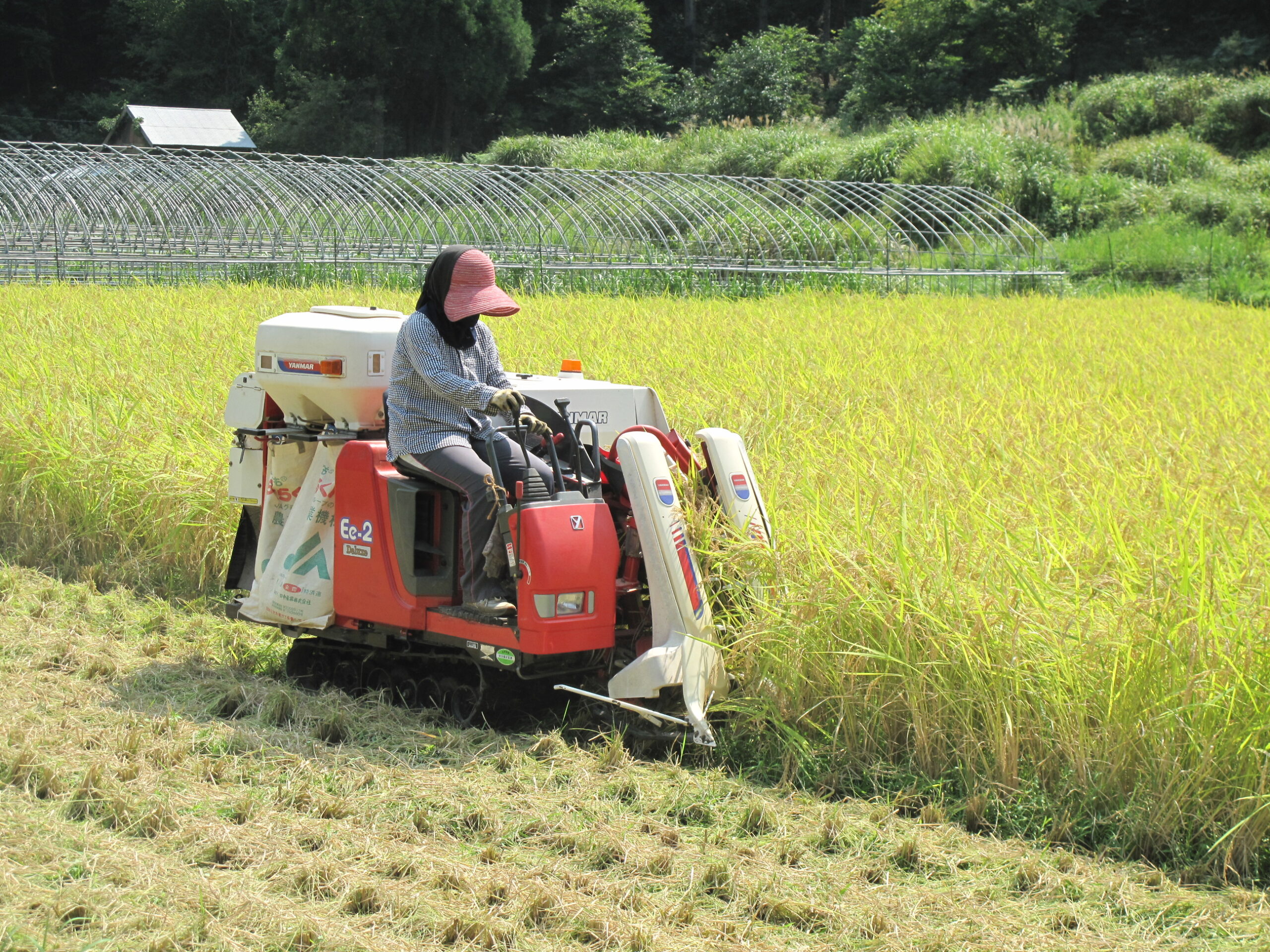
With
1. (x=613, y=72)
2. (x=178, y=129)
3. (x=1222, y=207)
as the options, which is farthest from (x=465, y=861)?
(x=613, y=72)

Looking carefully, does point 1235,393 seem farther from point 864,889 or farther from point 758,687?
point 864,889

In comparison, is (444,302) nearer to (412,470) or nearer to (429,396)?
(429,396)

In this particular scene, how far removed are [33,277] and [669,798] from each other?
15.9m

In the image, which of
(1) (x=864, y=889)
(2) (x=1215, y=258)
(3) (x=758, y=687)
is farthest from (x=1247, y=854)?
(2) (x=1215, y=258)

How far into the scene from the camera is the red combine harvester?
11.7ft

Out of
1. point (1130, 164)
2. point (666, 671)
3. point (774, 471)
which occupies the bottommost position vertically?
point (666, 671)

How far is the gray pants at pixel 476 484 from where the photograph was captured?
12.2 ft

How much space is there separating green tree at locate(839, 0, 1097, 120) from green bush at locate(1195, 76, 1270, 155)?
6710mm

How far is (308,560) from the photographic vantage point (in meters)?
4.17

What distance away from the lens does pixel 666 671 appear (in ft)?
11.5

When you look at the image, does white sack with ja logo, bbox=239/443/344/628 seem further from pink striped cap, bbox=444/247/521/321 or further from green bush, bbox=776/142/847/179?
green bush, bbox=776/142/847/179

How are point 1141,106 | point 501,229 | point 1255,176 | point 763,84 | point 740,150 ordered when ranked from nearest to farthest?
point 501,229
point 1255,176
point 1141,106
point 740,150
point 763,84

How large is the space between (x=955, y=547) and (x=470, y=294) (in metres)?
1.63

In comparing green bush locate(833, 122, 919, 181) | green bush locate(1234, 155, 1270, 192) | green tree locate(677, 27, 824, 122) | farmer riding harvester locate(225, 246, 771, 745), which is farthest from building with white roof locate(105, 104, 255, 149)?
farmer riding harvester locate(225, 246, 771, 745)
